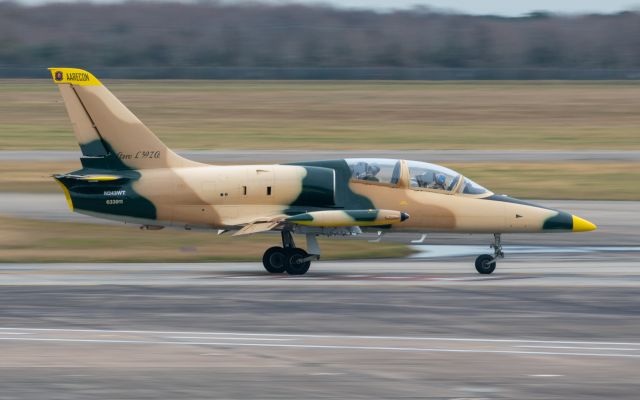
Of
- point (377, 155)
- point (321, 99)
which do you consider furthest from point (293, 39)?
point (377, 155)

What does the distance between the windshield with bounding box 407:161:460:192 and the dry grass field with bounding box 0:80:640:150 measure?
32.9 metres

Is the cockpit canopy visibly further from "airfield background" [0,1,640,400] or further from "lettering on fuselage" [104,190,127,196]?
"lettering on fuselage" [104,190,127,196]

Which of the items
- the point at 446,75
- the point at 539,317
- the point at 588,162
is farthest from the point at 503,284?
the point at 446,75

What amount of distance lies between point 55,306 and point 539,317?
8.24 metres

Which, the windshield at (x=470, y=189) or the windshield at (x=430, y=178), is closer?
the windshield at (x=430, y=178)

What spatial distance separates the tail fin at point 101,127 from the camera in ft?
80.7

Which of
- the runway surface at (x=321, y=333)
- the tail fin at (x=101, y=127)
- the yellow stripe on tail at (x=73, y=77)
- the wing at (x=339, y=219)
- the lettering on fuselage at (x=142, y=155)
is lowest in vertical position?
the runway surface at (x=321, y=333)

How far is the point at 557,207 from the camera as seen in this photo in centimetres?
3669

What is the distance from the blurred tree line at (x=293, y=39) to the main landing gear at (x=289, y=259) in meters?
103

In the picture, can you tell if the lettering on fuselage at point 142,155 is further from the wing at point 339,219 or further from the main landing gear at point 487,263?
the main landing gear at point 487,263

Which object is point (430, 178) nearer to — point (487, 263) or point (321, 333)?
point (487, 263)

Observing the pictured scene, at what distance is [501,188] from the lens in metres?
42.0

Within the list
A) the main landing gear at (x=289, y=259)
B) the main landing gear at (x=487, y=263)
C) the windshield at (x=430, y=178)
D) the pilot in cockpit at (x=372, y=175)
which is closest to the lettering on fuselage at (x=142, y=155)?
the main landing gear at (x=289, y=259)

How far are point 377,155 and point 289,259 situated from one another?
29.4 metres
